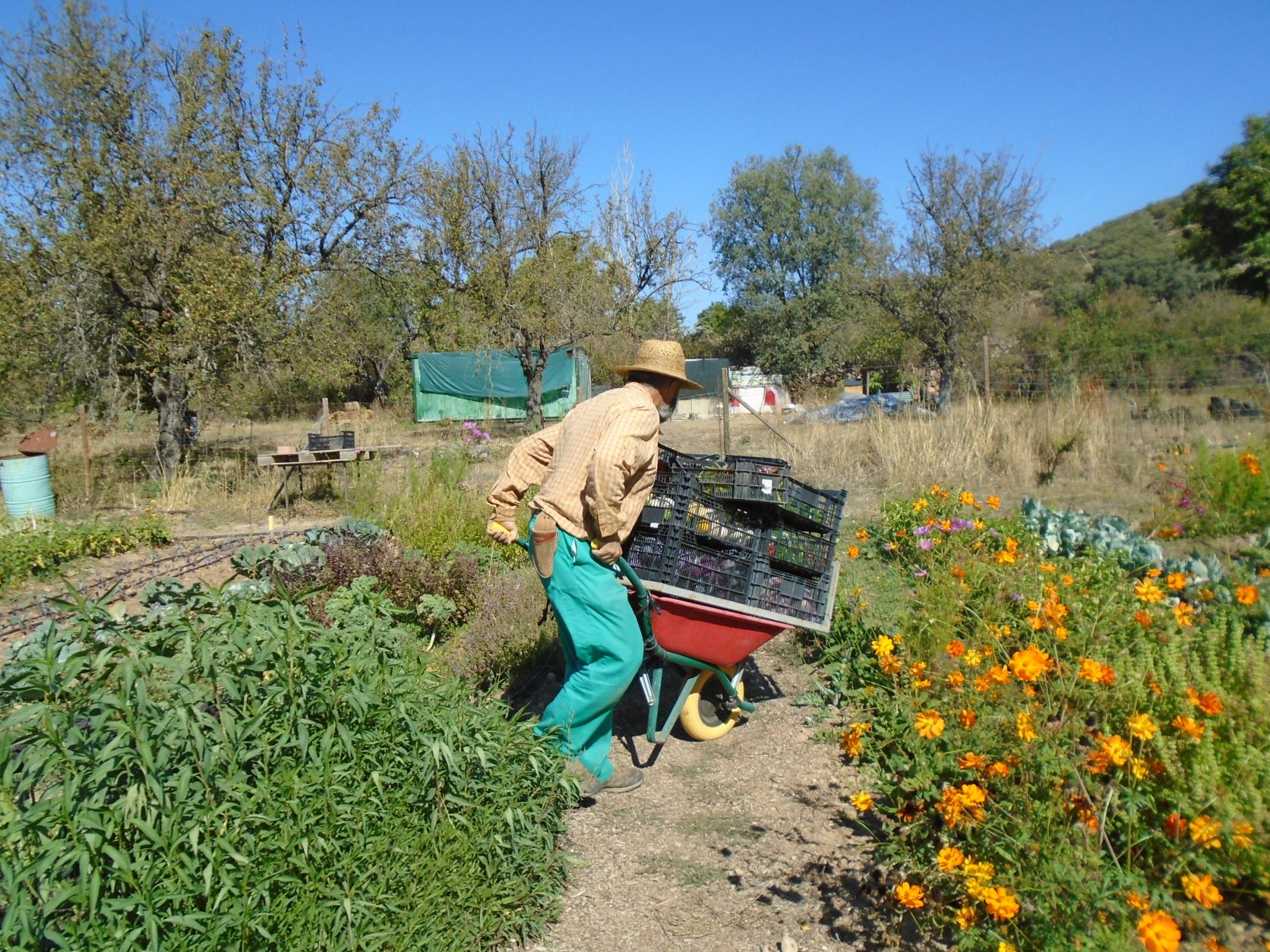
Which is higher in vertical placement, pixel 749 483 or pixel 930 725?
pixel 749 483

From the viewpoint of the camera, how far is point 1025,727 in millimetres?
2178

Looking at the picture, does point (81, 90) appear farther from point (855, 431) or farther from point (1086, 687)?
point (1086, 687)

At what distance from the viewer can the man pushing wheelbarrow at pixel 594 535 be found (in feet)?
9.71

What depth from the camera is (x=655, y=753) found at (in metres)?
3.51

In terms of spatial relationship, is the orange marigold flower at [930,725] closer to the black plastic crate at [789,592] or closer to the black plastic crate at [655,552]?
the black plastic crate at [789,592]

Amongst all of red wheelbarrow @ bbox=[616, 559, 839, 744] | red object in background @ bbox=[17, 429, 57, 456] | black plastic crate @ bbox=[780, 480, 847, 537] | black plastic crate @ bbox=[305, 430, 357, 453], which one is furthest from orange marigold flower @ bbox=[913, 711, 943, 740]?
red object in background @ bbox=[17, 429, 57, 456]

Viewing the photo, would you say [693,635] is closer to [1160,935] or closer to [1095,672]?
[1095,672]

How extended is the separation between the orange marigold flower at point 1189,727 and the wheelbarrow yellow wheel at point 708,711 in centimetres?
183

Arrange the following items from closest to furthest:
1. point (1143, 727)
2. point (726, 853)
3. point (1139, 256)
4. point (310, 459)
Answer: point (1143, 727) → point (726, 853) → point (310, 459) → point (1139, 256)

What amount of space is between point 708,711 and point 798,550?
0.90 m

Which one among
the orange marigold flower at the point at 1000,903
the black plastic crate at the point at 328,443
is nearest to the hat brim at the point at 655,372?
the orange marigold flower at the point at 1000,903

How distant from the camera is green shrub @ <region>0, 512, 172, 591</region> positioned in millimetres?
6684

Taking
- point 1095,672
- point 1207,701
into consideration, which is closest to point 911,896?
point 1095,672

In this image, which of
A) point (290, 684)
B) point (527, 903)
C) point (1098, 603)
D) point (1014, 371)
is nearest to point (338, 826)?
point (290, 684)
